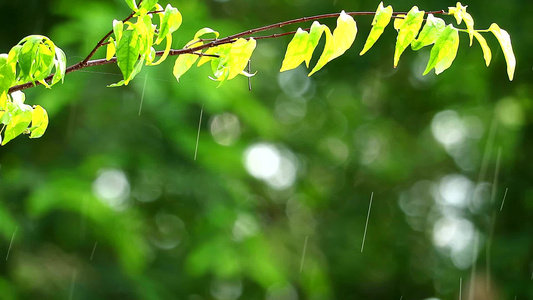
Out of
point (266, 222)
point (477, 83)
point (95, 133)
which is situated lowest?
point (266, 222)

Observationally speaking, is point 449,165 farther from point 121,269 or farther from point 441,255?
point 121,269

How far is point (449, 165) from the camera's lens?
5941 mm

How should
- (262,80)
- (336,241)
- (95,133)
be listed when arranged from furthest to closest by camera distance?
(336,241) < (262,80) < (95,133)

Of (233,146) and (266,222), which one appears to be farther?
(266,222)

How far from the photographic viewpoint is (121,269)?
15.5ft

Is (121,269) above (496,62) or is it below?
below

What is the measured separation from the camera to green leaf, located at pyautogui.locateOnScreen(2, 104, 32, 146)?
3.65ft

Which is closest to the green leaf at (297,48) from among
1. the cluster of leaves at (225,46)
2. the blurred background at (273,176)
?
the cluster of leaves at (225,46)

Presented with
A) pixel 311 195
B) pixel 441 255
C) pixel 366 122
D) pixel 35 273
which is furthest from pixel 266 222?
pixel 35 273

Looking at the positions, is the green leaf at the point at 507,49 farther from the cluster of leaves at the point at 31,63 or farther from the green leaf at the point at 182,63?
the cluster of leaves at the point at 31,63

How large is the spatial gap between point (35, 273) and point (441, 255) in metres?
3.39

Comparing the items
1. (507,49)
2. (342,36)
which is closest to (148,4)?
(342,36)

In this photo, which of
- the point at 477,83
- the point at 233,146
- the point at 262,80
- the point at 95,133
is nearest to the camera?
the point at 233,146

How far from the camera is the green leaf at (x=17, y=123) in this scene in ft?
3.65
